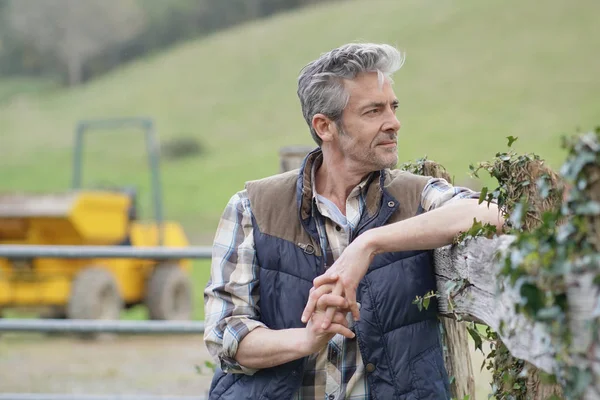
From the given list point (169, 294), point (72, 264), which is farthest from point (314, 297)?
point (169, 294)

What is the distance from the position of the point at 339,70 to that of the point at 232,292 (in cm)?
63

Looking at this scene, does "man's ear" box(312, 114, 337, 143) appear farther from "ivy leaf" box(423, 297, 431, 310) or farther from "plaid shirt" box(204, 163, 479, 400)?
"ivy leaf" box(423, 297, 431, 310)

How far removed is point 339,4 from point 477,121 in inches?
869

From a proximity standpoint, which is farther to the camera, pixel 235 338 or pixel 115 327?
pixel 115 327

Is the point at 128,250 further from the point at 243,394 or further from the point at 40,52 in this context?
the point at 40,52

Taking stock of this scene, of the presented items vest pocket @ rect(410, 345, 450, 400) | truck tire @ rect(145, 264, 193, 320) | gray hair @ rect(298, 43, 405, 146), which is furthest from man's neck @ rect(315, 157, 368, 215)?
truck tire @ rect(145, 264, 193, 320)

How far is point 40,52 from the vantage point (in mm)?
58062

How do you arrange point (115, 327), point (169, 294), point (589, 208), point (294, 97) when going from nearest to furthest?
1. point (589, 208)
2. point (115, 327)
3. point (169, 294)
4. point (294, 97)

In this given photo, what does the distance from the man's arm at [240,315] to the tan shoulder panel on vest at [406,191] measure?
37 centimetres

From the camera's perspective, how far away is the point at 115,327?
4758 millimetres

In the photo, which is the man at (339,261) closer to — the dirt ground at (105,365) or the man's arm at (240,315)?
the man's arm at (240,315)

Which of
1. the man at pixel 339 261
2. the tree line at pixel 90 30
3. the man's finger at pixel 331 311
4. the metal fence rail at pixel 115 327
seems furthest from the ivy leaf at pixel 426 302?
the tree line at pixel 90 30

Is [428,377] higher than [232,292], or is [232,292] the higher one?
[232,292]

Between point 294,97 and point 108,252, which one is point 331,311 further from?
point 294,97
